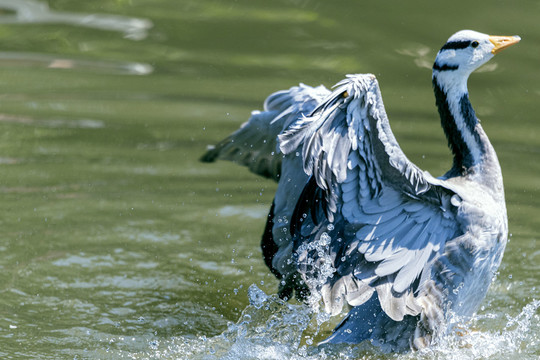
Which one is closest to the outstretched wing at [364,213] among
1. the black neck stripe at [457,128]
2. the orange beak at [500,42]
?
the black neck stripe at [457,128]

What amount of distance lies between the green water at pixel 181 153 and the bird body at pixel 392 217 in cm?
32

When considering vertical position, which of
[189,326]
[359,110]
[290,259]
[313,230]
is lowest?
[189,326]

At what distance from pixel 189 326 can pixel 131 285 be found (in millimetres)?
762

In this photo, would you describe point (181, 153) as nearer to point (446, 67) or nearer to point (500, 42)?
point (446, 67)

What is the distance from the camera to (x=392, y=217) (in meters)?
5.36

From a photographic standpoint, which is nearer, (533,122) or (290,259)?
(290,259)

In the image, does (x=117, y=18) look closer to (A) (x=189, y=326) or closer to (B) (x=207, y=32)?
(B) (x=207, y=32)

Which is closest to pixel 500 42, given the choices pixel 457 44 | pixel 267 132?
pixel 457 44

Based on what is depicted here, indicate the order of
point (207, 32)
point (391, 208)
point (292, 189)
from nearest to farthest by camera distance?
point (391, 208) → point (292, 189) → point (207, 32)

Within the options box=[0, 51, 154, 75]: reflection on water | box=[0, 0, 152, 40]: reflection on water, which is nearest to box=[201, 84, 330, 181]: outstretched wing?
box=[0, 51, 154, 75]: reflection on water

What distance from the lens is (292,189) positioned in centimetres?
625

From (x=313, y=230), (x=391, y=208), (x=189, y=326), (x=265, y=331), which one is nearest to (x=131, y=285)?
(x=189, y=326)

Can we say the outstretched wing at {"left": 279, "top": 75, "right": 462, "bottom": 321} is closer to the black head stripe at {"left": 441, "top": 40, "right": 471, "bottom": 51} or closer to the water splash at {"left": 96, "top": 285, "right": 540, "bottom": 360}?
the water splash at {"left": 96, "top": 285, "right": 540, "bottom": 360}

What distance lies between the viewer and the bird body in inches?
195
